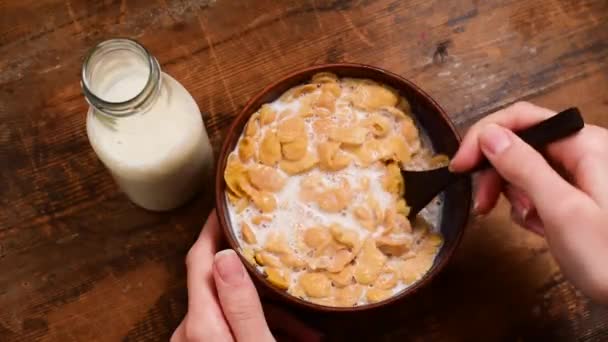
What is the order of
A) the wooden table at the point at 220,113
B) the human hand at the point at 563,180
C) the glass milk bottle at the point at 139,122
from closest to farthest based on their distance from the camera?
the human hand at the point at 563,180 → the glass milk bottle at the point at 139,122 → the wooden table at the point at 220,113

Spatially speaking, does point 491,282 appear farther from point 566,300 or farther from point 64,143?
point 64,143

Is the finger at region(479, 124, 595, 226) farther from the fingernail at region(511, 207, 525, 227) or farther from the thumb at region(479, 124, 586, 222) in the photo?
the fingernail at region(511, 207, 525, 227)

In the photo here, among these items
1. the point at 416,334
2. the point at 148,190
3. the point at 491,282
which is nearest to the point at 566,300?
the point at 491,282

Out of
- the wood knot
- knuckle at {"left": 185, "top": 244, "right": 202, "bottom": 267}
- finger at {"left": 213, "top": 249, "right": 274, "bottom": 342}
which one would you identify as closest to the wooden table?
the wood knot

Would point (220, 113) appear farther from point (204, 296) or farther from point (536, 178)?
point (536, 178)

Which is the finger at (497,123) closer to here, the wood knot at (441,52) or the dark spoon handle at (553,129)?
the dark spoon handle at (553,129)

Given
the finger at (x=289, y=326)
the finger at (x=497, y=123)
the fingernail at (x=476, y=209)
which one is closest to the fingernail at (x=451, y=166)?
the finger at (x=497, y=123)

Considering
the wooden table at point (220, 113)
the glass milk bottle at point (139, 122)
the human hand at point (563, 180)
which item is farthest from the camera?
the wooden table at point (220, 113)
